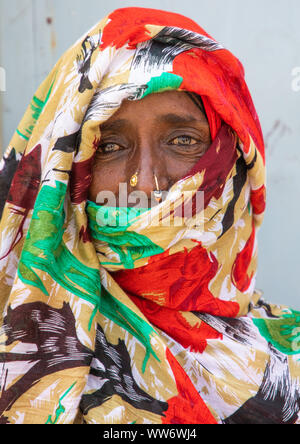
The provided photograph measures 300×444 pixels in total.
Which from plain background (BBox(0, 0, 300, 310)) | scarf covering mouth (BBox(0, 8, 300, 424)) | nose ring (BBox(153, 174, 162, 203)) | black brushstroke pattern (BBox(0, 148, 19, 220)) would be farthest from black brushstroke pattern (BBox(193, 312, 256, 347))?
plain background (BBox(0, 0, 300, 310))

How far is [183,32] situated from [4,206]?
2.29 ft

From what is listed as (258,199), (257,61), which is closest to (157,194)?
(258,199)

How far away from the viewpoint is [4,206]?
4.88 feet

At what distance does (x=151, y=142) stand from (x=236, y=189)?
0.90ft

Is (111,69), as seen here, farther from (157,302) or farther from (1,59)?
(1,59)

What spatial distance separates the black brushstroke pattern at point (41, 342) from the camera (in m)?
1.24

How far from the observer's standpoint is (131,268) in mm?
1364

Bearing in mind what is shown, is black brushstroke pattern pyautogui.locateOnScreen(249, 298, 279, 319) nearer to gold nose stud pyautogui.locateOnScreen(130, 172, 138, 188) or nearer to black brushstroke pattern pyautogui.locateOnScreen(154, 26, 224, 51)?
gold nose stud pyautogui.locateOnScreen(130, 172, 138, 188)

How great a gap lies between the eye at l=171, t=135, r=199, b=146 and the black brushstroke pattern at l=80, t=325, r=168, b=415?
1.80 ft

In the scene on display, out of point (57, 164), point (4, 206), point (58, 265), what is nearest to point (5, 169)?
point (4, 206)

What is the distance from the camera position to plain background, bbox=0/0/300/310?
213 centimetres

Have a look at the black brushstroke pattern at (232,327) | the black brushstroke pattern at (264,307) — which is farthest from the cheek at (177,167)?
the black brushstroke pattern at (264,307)

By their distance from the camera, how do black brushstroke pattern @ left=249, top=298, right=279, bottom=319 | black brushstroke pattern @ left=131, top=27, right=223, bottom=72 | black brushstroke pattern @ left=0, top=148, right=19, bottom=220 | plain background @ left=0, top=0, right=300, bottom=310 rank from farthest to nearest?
plain background @ left=0, top=0, right=300, bottom=310 < black brushstroke pattern @ left=249, top=298, right=279, bottom=319 < black brushstroke pattern @ left=0, top=148, right=19, bottom=220 < black brushstroke pattern @ left=131, top=27, right=223, bottom=72

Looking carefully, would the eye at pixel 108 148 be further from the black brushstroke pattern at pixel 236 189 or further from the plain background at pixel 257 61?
the plain background at pixel 257 61
